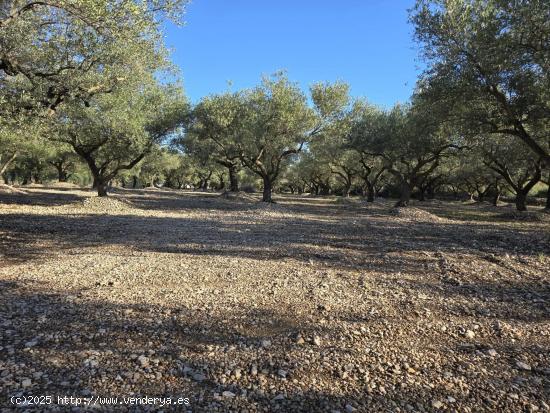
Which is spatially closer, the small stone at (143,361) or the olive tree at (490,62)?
the small stone at (143,361)

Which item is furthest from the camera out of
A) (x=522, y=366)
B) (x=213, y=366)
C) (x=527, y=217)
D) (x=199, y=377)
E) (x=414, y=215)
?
(x=527, y=217)

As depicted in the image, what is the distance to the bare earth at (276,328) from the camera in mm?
3609

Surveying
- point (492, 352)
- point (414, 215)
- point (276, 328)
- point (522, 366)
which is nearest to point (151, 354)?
point (276, 328)

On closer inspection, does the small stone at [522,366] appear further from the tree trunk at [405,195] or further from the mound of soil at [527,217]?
the tree trunk at [405,195]

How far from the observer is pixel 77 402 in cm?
332

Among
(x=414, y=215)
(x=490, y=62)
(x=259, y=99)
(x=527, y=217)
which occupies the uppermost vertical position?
(x=259, y=99)

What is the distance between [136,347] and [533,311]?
609cm

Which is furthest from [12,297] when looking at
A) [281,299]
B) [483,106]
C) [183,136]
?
[183,136]

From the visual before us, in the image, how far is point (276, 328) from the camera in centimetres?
511

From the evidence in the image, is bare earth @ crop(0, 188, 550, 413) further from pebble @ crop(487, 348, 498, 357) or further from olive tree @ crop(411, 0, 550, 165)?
olive tree @ crop(411, 0, 550, 165)

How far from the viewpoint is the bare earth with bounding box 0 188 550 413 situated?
3.61 meters

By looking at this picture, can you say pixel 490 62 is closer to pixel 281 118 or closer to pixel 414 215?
pixel 414 215

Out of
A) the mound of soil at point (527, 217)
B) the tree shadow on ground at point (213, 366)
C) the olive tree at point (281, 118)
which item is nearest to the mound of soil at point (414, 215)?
the mound of soil at point (527, 217)

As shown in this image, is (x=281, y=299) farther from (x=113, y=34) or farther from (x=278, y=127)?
(x=278, y=127)
